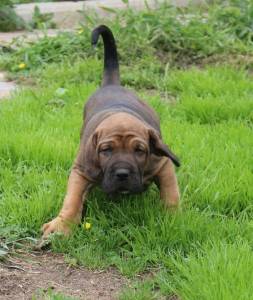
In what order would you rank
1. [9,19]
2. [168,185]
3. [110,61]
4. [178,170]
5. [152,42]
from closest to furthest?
[168,185]
[178,170]
[110,61]
[152,42]
[9,19]

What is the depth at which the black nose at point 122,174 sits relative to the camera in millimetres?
3879

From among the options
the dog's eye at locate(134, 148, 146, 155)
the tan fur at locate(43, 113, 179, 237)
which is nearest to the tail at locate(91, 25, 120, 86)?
the tan fur at locate(43, 113, 179, 237)

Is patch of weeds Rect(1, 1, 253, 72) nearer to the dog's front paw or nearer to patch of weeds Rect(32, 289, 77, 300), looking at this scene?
the dog's front paw

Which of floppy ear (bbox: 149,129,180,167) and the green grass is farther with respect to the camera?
floppy ear (bbox: 149,129,180,167)

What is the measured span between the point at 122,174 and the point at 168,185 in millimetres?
490

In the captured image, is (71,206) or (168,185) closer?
(71,206)

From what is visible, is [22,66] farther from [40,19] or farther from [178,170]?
[178,170]

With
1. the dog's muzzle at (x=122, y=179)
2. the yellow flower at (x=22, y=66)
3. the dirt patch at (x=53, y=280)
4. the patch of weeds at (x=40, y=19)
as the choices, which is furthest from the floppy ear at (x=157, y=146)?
the patch of weeds at (x=40, y=19)

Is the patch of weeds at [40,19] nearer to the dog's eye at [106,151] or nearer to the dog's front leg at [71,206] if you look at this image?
the dog's front leg at [71,206]

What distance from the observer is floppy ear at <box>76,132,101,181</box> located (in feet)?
13.6

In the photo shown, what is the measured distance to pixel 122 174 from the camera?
3883 millimetres

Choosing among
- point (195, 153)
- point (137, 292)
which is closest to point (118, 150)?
point (137, 292)

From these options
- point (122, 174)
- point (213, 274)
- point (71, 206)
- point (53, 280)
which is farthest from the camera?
point (71, 206)

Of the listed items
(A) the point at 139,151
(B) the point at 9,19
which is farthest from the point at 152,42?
(A) the point at 139,151
